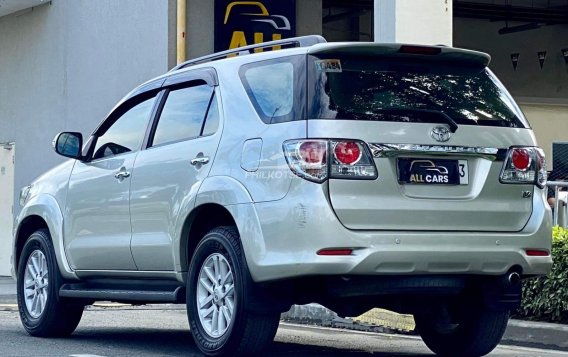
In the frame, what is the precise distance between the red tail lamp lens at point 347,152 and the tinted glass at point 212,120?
1130 mm

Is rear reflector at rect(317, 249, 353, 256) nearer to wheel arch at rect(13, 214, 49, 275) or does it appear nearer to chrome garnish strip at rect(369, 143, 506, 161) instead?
chrome garnish strip at rect(369, 143, 506, 161)

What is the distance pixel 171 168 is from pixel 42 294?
6.77 feet

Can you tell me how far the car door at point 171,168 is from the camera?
772 cm

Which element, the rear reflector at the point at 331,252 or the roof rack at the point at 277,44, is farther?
the roof rack at the point at 277,44

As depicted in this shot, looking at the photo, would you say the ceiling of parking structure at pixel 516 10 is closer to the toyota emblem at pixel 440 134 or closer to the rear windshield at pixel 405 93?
the rear windshield at pixel 405 93

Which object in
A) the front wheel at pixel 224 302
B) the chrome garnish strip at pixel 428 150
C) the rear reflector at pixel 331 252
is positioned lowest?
the front wheel at pixel 224 302

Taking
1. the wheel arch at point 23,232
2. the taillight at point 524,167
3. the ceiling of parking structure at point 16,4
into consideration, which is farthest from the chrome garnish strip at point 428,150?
the ceiling of parking structure at point 16,4

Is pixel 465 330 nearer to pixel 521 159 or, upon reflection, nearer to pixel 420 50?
pixel 521 159

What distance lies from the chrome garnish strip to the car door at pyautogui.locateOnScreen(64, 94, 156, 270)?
7.31 feet

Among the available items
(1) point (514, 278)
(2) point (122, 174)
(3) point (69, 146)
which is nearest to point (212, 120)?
(2) point (122, 174)

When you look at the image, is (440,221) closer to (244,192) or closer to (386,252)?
(386,252)

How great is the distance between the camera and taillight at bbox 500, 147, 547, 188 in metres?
7.29

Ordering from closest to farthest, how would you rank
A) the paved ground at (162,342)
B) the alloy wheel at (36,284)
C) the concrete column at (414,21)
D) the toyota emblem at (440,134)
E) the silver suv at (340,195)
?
1. the silver suv at (340,195)
2. the toyota emblem at (440,134)
3. the paved ground at (162,342)
4. the alloy wheel at (36,284)
5. the concrete column at (414,21)

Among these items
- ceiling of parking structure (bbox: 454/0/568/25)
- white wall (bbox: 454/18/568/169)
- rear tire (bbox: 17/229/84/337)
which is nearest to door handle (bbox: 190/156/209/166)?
rear tire (bbox: 17/229/84/337)
